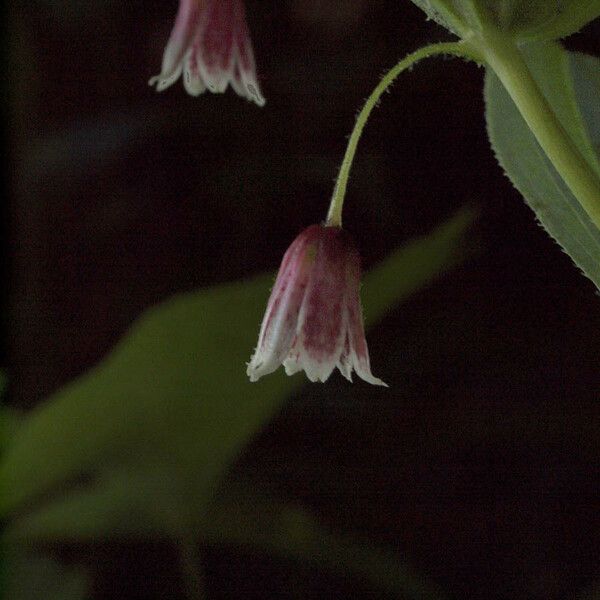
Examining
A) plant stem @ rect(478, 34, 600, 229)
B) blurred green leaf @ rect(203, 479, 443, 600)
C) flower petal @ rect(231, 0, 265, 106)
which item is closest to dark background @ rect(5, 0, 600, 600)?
blurred green leaf @ rect(203, 479, 443, 600)

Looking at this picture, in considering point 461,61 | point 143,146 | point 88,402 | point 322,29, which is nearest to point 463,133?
point 461,61

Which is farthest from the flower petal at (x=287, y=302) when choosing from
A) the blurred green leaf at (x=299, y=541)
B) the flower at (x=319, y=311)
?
the blurred green leaf at (x=299, y=541)

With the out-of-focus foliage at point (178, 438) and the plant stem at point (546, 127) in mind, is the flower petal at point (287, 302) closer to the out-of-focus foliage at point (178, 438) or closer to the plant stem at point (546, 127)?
the plant stem at point (546, 127)

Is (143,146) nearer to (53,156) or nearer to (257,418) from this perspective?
(53,156)

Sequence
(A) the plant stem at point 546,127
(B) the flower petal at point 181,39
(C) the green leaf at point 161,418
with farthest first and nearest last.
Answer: (C) the green leaf at point 161,418 → (B) the flower petal at point 181,39 → (A) the plant stem at point 546,127

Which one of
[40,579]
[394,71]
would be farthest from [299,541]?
[394,71]

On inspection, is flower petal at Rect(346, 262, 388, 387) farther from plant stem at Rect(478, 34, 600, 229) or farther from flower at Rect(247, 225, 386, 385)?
plant stem at Rect(478, 34, 600, 229)
